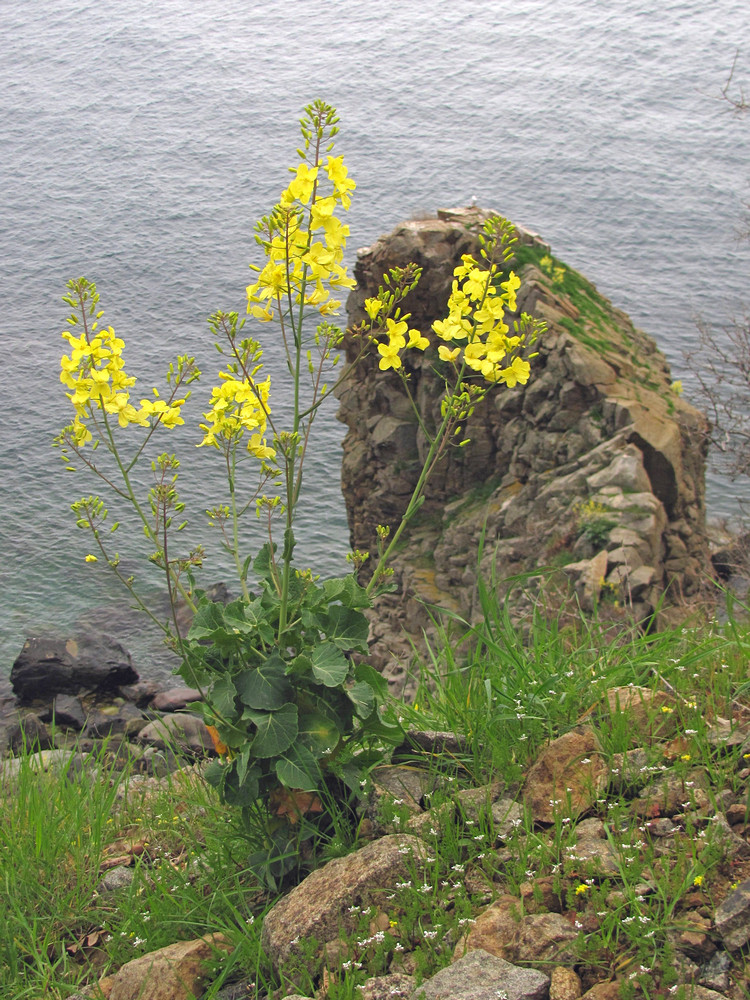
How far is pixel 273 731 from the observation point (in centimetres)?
324

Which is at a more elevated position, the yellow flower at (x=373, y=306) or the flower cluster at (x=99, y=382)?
the yellow flower at (x=373, y=306)

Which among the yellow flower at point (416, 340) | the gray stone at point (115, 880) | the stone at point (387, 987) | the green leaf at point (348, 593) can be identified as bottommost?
the gray stone at point (115, 880)

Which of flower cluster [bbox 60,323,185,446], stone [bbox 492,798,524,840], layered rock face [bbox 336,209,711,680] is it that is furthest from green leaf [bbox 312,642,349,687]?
layered rock face [bbox 336,209,711,680]

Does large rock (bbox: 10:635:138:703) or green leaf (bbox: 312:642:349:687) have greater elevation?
green leaf (bbox: 312:642:349:687)

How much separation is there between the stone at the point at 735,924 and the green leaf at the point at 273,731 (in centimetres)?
145

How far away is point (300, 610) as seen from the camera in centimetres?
349

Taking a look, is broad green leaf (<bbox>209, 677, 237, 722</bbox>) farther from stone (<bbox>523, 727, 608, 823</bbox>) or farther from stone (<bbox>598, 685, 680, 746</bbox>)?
stone (<bbox>598, 685, 680, 746</bbox>)

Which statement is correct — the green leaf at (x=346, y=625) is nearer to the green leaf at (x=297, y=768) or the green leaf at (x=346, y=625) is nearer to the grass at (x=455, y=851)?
the green leaf at (x=297, y=768)

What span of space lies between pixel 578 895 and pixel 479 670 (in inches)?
54.0

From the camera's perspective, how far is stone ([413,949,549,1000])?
2.60 m

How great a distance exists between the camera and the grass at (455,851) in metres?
2.91

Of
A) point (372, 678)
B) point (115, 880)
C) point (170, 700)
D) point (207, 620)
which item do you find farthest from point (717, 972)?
point (170, 700)

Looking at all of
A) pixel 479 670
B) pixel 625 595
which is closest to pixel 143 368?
pixel 625 595

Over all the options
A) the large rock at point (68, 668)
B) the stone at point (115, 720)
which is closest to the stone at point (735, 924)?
the stone at point (115, 720)
